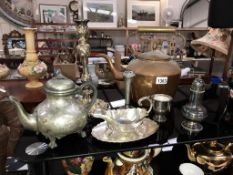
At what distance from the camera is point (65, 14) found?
3.13 m

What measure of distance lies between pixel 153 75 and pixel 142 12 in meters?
2.56

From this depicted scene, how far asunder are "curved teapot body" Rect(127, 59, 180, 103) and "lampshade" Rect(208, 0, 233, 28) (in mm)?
286

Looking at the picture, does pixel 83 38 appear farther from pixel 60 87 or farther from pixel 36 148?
pixel 36 148

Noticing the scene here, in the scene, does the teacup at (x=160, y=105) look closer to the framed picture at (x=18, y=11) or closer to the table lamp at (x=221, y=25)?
the table lamp at (x=221, y=25)

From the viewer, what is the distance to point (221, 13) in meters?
1.03

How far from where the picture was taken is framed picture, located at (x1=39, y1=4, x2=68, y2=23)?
A: 3023 mm

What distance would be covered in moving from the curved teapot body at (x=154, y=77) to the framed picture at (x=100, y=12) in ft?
7.41

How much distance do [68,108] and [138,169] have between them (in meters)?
0.44

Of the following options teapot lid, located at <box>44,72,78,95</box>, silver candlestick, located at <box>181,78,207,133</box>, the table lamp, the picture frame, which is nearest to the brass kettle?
silver candlestick, located at <box>181,78,207,133</box>

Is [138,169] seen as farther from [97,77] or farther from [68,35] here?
[68,35]

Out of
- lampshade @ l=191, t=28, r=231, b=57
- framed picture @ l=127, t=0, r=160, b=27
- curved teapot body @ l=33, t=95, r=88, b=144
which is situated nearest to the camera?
curved teapot body @ l=33, t=95, r=88, b=144

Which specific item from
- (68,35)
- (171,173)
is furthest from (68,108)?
(68,35)

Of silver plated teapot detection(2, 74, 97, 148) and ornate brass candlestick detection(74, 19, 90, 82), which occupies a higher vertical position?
ornate brass candlestick detection(74, 19, 90, 82)

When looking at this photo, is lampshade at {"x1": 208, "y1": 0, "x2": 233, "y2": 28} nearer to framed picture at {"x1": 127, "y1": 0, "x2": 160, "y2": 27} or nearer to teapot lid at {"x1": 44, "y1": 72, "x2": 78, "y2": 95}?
teapot lid at {"x1": 44, "y1": 72, "x2": 78, "y2": 95}
